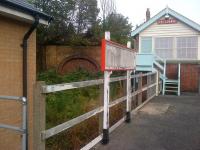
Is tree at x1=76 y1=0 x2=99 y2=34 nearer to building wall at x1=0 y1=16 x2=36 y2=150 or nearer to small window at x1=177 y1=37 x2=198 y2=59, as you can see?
small window at x1=177 y1=37 x2=198 y2=59

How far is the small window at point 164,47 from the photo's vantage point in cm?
1883

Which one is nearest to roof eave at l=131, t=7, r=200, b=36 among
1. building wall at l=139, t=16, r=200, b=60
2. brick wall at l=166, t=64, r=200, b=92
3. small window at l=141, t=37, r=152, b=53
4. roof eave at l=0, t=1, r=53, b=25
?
building wall at l=139, t=16, r=200, b=60

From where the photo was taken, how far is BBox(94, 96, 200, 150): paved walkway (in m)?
5.73

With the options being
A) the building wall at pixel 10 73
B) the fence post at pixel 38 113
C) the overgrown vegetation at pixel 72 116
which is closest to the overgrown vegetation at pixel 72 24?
the overgrown vegetation at pixel 72 116

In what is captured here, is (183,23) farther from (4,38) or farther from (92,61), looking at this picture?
(4,38)

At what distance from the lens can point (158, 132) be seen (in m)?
6.80

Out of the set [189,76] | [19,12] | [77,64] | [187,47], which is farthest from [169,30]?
[19,12]

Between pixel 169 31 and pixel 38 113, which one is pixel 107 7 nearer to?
pixel 169 31

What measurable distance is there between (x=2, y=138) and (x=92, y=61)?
1316cm

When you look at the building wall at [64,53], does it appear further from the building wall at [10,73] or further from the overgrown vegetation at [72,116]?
the building wall at [10,73]

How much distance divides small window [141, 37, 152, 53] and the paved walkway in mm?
10048

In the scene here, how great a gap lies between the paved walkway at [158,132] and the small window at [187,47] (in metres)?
9.39

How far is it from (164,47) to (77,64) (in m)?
5.46

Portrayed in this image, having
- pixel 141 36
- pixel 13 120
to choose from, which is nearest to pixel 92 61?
pixel 141 36
